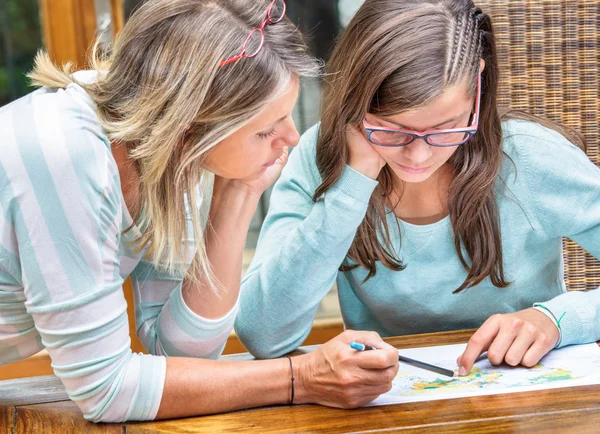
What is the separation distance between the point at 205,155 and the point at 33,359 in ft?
5.97

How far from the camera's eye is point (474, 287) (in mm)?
1553

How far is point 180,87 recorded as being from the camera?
112cm

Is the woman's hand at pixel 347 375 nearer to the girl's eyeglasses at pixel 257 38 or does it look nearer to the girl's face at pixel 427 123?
the girl's face at pixel 427 123

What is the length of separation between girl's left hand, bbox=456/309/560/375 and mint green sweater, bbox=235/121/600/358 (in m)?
0.11

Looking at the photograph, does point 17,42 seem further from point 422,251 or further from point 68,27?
point 422,251

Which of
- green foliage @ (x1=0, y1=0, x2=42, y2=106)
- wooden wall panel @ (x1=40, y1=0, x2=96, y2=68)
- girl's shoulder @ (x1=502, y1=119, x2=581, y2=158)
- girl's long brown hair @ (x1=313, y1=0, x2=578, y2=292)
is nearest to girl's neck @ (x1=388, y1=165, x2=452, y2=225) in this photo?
girl's long brown hair @ (x1=313, y1=0, x2=578, y2=292)

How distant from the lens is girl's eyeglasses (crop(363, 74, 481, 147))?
1322 mm

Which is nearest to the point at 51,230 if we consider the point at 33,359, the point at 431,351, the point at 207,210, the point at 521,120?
the point at 207,210

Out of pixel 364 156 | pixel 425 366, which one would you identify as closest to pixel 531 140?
pixel 364 156

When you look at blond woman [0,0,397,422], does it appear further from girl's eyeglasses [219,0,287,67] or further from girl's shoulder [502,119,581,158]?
girl's shoulder [502,119,581,158]

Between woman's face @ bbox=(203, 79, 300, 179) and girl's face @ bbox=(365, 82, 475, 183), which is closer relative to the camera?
woman's face @ bbox=(203, 79, 300, 179)

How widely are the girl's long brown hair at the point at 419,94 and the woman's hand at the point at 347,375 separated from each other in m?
0.38

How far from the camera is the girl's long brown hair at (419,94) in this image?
1350 millimetres

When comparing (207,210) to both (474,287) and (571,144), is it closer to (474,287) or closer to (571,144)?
(474,287)
